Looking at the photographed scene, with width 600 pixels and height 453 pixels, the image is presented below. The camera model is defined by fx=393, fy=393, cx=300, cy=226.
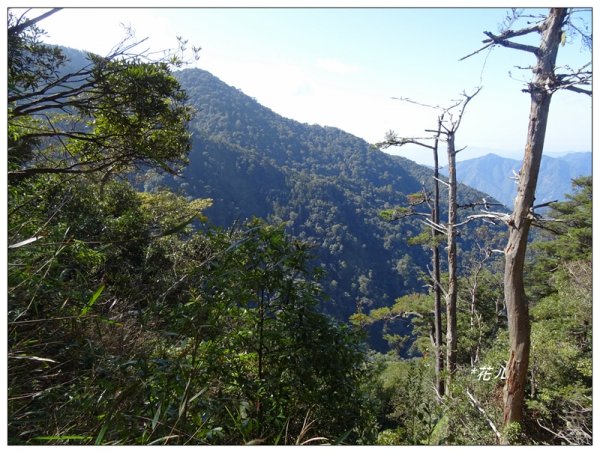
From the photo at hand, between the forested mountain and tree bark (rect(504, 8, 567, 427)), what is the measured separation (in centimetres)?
2703

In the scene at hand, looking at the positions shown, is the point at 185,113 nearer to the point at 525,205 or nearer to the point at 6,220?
the point at 6,220

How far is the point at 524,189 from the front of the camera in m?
3.61

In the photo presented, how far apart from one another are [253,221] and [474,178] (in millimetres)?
138766

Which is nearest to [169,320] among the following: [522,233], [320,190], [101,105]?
[101,105]

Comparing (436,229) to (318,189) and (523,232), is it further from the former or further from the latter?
(318,189)

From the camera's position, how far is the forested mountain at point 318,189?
37438mm

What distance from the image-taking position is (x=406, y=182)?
182 feet

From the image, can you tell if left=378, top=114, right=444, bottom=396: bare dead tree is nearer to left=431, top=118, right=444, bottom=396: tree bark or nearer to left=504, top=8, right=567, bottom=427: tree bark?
left=431, top=118, right=444, bottom=396: tree bark

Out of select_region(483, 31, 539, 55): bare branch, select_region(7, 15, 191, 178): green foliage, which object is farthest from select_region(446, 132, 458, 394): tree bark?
select_region(7, 15, 191, 178): green foliage

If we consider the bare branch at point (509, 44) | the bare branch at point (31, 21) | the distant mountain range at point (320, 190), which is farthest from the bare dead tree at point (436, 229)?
the distant mountain range at point (320, 190)

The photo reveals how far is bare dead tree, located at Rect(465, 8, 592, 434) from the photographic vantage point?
328 cm

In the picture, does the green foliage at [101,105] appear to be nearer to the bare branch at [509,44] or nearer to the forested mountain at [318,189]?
the bare branch at [509,44]

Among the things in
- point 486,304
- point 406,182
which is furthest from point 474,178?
point 486,304

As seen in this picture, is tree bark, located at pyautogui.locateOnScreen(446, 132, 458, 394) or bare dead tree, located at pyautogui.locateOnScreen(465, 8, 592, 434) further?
tree bark, located at pyautogui.locateOnScreen(446, 132, 458, 394)
